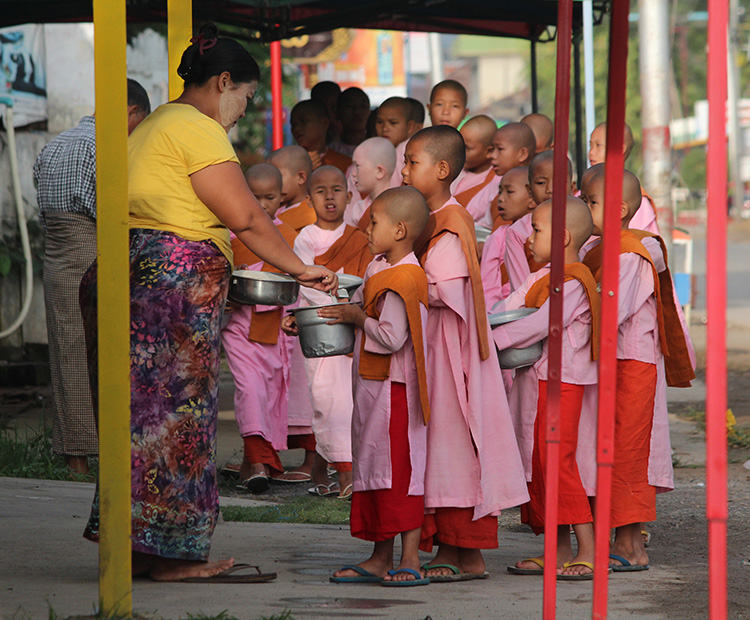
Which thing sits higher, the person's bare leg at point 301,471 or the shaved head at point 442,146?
the shaved head at point 442,146

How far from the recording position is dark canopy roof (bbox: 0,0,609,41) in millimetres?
8523

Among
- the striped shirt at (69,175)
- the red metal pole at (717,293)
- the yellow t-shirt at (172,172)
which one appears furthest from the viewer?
the striped shirt at (69,175)

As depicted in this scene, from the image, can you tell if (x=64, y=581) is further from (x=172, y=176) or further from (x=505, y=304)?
(x=505, y=304)

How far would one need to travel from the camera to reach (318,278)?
4160mm

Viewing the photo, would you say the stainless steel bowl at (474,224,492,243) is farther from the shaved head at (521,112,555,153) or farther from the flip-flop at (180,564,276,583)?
the flip-flop at (180,564,276,583)

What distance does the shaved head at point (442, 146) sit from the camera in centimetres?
454


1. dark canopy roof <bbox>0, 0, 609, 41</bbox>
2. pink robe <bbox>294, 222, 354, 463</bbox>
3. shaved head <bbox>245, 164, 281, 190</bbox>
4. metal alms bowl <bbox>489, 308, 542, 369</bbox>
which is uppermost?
dark canopy roof <bbox>0, 0, 609, 41</bbox>

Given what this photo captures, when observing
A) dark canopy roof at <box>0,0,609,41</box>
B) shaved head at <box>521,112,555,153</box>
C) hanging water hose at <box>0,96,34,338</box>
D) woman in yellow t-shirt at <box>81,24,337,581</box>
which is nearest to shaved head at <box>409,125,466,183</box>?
woman in yellow t-shirt at <box>81,24,337,581</box>

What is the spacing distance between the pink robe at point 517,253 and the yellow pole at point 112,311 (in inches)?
91.7

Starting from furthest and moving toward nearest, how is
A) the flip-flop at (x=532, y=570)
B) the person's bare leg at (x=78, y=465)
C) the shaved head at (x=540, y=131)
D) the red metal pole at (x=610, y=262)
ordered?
the shaved head at (x=540, y=131) → the person's bare leg at (x=78, y=465) → the flip-flop at (x=532, y=570) → the red metal pole at (x=610, y=262)

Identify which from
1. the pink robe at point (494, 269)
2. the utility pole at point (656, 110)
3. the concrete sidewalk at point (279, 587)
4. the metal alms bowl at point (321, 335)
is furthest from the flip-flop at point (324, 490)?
the utility pole at point (656, 110)

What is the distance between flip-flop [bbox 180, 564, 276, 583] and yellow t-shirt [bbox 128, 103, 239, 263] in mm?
1120

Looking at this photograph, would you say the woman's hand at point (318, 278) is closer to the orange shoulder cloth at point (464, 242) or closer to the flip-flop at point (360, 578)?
the orange shoulder cloth at point (464, 242)

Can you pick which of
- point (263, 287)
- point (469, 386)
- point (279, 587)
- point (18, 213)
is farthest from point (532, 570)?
→ point (18, 213)
